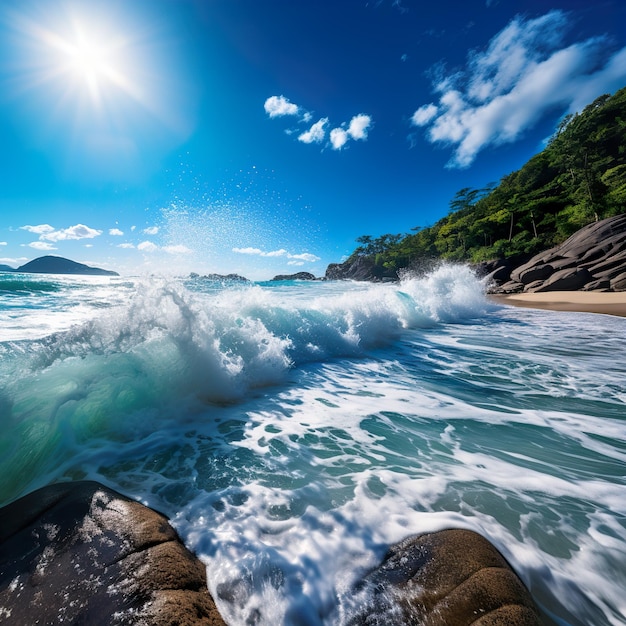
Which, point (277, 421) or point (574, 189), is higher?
point (574, 189)

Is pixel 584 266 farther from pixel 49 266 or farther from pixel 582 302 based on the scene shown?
pixel 49 266

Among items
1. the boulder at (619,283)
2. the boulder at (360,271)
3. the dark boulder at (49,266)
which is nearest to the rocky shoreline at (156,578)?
the boulder at (619,283)

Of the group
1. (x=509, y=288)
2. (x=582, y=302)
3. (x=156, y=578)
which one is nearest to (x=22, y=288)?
(x=156, y=578)

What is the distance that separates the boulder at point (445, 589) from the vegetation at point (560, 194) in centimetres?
3589

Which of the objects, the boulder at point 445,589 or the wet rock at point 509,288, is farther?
the wet rock at point 509,288

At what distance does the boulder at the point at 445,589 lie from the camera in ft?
4.56

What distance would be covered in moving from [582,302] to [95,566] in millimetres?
21666

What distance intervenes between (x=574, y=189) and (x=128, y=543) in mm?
45151

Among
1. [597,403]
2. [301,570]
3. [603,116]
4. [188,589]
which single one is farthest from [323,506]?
[603,116]

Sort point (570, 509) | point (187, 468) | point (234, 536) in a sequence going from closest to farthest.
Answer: point (234, 536)
point (570, 509)
point (187, 468)

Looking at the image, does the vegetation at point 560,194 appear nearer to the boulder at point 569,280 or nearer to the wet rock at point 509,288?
the wet rock at point 509,288

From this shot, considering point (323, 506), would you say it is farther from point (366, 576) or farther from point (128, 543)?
point (128, 543)

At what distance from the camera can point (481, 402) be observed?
447 centimetres

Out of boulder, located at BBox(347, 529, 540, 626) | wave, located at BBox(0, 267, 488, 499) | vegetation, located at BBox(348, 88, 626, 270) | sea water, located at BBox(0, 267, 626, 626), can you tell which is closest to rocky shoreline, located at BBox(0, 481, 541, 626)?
boulder, located at BBox(347, 529, 540, 626)
